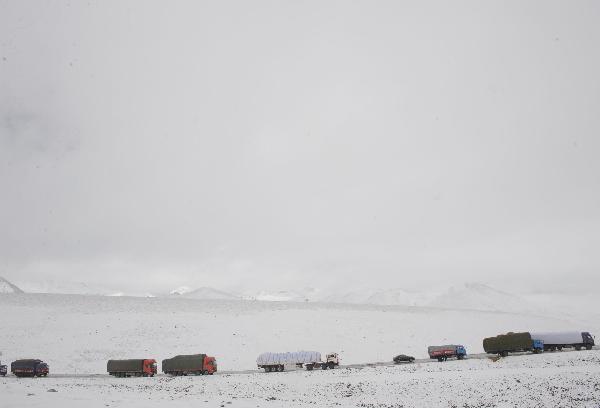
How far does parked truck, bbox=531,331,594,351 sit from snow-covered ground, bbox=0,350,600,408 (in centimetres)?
671

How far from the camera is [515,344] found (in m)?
50.4

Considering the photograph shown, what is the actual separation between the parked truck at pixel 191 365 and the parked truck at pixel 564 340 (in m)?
41.9

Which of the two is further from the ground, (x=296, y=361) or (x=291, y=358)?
(x=291, y=358)

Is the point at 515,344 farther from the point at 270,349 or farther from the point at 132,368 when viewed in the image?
the point at 132,368

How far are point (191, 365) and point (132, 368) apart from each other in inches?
275

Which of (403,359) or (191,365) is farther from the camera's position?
(403,359)

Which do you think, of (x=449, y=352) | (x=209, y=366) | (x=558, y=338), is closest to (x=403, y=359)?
(x=449, y=352)

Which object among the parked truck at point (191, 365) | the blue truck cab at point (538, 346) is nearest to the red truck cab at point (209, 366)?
the parked truck at point (191, 365)

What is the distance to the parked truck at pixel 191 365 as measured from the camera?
49.6m

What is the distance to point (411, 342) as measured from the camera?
71.8 m

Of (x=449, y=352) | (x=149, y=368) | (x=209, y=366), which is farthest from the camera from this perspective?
(x=449, y=352)

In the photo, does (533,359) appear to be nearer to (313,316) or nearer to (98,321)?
(313,316)

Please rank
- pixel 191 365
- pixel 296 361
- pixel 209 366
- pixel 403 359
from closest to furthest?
1. pixel 191 365
2. pixel 209 366
3. pixel 296 361
4. pixel 403 359

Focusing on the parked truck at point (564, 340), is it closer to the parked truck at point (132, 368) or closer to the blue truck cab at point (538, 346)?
the blue truck cab at point (538, 346)
